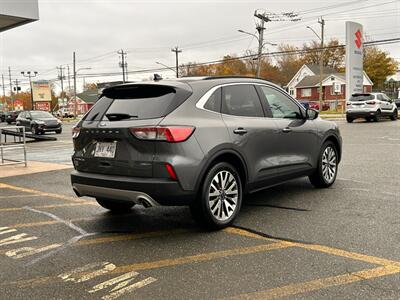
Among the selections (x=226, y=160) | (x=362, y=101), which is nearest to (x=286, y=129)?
(x=226, y=160)

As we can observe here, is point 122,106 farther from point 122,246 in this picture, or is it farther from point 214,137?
point 122,246

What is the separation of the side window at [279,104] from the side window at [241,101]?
0.22m

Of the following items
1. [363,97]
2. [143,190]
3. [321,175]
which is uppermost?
[363,97]

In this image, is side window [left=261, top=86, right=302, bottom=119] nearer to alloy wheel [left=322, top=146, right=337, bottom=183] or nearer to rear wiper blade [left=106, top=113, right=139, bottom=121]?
alloy wheel [left=322, top=146, right=337, bottom=183]

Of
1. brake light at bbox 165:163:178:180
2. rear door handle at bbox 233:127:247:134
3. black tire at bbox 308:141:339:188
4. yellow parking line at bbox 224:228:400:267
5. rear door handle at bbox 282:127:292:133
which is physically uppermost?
rear door handle at bbox 233:127:247:134

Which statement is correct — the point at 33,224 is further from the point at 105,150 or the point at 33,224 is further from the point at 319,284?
the point at 319,284

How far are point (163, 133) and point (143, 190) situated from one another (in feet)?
2.06

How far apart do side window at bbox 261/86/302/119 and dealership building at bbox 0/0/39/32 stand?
798 centimetres

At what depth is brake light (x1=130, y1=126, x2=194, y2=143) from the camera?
4.46 m

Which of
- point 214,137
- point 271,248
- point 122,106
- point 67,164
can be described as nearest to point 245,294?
point 271,248

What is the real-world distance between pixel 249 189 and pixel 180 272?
1.83 meters

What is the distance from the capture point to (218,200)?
16.3ft

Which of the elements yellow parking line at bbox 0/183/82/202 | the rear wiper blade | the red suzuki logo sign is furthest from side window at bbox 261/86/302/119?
the red suzuki logo sign

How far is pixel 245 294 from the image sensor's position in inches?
133
